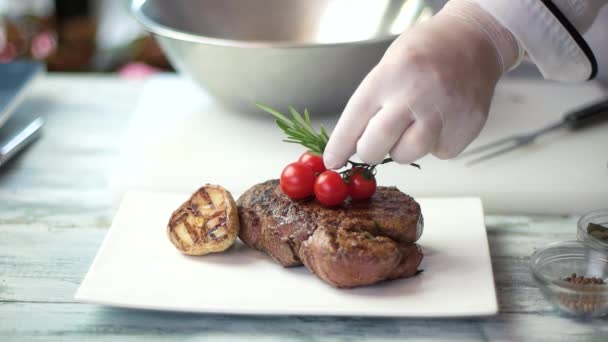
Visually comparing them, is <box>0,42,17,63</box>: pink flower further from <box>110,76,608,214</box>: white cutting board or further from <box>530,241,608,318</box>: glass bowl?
<box>530,241,608,318</box>: glass bowl

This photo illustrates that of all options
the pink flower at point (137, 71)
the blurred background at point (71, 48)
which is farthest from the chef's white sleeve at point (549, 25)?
the blurred background at point (71, 48)

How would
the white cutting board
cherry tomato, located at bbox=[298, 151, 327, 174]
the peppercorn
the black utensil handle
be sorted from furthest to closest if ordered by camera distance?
1. the black utensil handle
2. the white cutting board
3. cherry tomato, located at bbox=[298, 151, 327, 174]
4. the peppercorn

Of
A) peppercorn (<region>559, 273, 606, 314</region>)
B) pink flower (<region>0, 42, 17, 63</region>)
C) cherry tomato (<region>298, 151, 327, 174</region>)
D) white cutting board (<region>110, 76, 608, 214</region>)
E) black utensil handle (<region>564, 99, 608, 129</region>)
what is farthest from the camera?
pink flower (<region>0, 42, 17, 63</region>)

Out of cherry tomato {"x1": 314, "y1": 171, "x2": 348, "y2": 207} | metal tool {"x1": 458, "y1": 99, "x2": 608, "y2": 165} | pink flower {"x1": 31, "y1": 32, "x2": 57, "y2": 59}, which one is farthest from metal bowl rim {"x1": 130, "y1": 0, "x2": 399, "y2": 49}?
pink flower {"x1": 31, "y1": 32, "x2": 57, "y2": 59}

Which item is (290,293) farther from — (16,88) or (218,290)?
(16,88)

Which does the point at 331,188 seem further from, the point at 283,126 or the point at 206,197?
the point at 206,197

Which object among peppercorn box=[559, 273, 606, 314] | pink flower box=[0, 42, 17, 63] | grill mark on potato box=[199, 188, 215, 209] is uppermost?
peppercorn box=[559, 273, 606, 314]

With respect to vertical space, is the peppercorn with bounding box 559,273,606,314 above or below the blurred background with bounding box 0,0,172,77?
above
